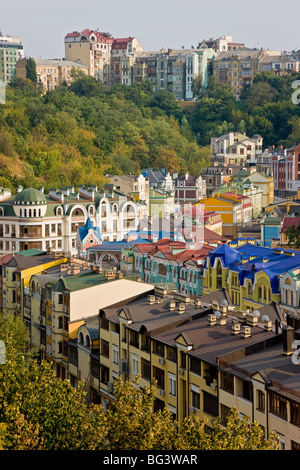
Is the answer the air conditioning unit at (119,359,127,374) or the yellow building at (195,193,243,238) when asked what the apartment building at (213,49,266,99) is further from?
the air conditioning unit at (119,359,127,374)

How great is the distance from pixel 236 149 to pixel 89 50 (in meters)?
35.2

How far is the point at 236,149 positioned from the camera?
100750 mm

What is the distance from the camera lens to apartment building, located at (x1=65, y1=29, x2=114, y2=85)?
417 feet

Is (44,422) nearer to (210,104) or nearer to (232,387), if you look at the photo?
(232,387)

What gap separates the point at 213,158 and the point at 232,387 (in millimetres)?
80857

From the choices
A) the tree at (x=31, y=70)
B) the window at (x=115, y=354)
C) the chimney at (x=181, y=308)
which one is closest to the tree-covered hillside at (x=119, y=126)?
the tree at (x=31, y=70)

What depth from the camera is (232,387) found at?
20.6m

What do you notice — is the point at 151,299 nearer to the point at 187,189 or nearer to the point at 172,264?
the point at 172,264

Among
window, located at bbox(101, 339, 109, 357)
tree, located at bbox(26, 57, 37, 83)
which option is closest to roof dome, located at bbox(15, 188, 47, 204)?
window, located at bbox(101, 339, 109, 357)

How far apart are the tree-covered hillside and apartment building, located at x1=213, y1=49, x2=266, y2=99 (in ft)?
15.1

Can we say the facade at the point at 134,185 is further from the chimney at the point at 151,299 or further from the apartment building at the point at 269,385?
the apartment building at the point at 269,385

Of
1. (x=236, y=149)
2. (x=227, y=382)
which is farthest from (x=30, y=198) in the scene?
(x=236, y=149)

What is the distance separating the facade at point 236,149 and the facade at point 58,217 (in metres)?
42.8
